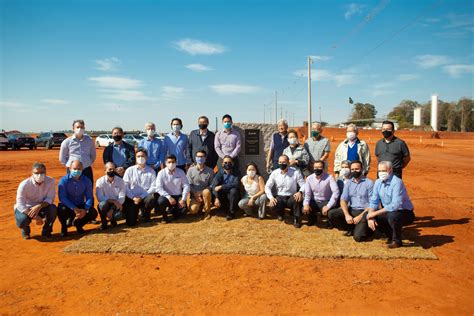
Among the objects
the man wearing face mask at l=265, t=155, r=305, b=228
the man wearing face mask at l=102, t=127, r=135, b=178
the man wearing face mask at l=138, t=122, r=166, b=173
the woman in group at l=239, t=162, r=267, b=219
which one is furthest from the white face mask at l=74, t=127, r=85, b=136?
the man wearing face mask at l=265, t=155, r=305, b=228

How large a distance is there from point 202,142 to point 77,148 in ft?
8.54

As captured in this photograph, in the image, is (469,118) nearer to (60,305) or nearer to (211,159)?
(211,159)

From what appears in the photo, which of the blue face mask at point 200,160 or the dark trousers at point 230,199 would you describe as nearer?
the dark trousers at point 230,199

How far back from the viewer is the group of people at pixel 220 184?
6035 mm

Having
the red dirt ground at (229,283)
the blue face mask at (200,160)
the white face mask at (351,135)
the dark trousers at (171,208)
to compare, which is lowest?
the red dirt ground at (229,283)

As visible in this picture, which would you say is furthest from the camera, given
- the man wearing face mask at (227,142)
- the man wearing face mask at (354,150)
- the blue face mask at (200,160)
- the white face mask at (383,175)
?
the man wearing face mask at (227,142)

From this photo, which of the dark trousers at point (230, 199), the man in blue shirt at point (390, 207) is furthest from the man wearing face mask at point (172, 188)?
the man in blue shirt at point (390, 207)

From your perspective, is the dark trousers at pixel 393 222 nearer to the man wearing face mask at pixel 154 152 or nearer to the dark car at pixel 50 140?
the man wearing face mask at pixel 154 152

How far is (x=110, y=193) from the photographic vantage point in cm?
679

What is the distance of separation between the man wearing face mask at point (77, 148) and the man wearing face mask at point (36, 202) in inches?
28.4

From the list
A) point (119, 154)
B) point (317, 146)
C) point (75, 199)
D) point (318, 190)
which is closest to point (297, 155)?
point (317, 146)

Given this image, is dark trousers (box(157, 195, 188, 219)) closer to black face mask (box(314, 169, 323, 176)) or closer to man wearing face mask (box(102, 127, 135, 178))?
man wearing face mask (box(102, 127, 135, 178))

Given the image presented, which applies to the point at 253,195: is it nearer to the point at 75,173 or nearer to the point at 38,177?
the point at 75,173

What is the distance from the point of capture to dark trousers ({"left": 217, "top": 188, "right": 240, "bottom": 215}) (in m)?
7.37
